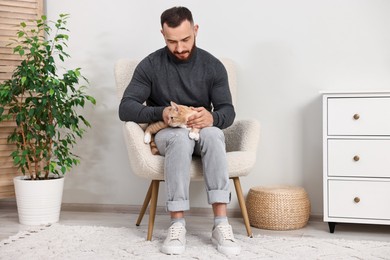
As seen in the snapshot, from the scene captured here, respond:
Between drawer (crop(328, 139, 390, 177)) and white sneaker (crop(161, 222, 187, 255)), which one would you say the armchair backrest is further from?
white sneaker (crop(161, 222, 187, 255))

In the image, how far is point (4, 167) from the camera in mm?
2908

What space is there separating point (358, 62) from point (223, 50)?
72 cm

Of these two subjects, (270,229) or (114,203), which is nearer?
(270,229)

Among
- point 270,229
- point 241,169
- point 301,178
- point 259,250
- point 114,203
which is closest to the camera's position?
point 259,250

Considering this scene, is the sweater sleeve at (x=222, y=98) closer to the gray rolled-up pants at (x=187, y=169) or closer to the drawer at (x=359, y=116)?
the gray rolled-up pants at (x=187, y=169)

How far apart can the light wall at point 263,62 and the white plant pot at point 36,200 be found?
0.41 meters

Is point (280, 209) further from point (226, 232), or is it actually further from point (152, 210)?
point (152, 210)

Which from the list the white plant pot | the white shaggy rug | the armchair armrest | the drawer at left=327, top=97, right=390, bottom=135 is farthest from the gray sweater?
the white plant pot

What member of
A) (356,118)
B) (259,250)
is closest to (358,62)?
(356,118)

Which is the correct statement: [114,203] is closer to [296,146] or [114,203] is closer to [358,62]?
[296,146]

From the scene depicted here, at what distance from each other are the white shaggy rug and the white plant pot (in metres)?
0.24

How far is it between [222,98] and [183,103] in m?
0.18

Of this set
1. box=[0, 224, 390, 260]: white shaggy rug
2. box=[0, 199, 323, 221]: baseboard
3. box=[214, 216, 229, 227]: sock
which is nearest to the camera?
box=[0, 224, 390, 260]: white shaggy rug

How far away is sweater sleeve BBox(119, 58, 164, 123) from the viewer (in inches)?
89.7
